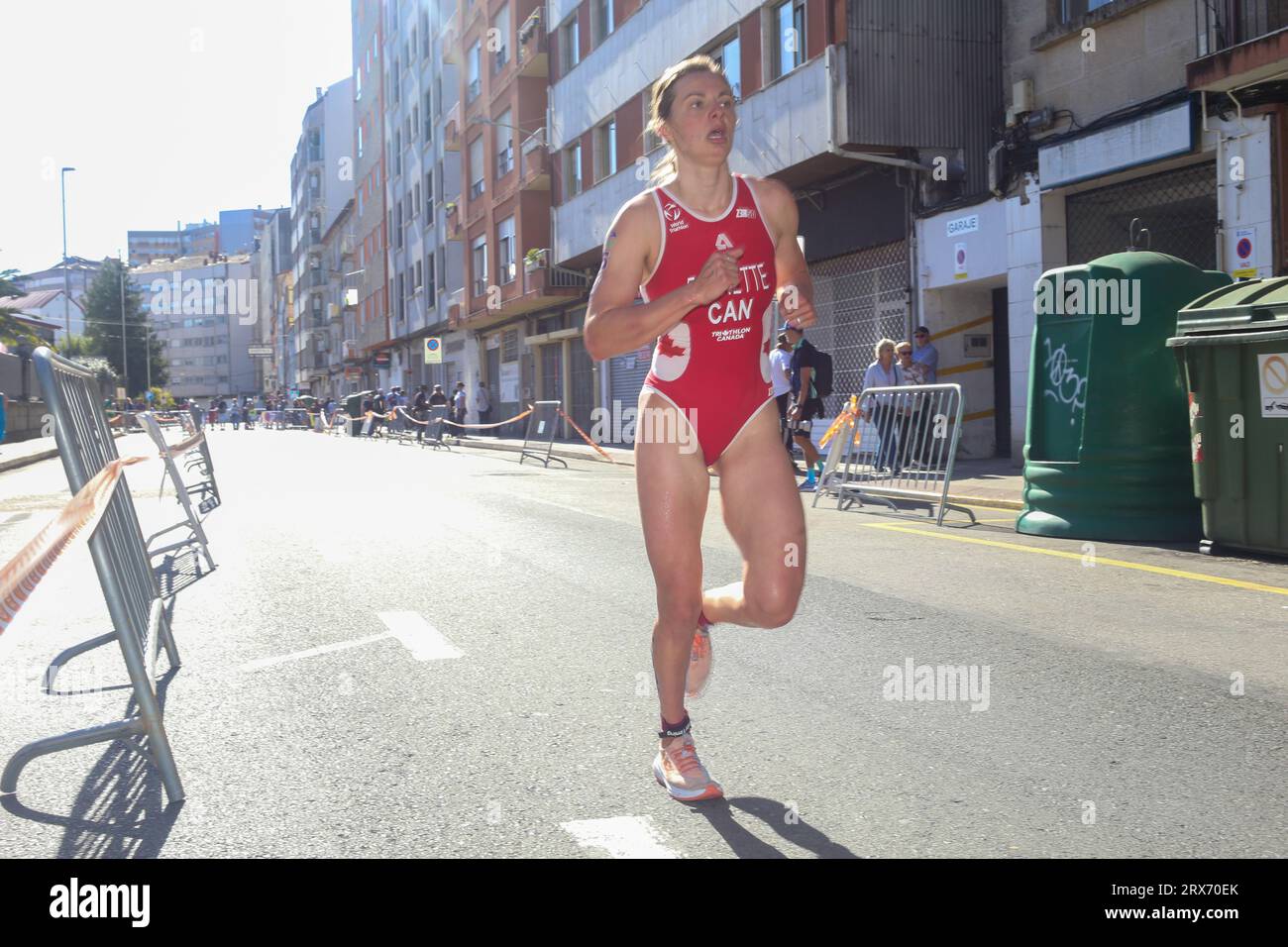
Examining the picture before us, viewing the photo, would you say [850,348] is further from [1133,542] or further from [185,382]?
[185,382]

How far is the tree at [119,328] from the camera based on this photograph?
364 ft

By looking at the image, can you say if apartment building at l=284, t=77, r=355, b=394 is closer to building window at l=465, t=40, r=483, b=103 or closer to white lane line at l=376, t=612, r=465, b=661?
building window at l=465, t=40, r=483, b=103

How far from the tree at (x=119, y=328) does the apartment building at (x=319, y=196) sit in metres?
12.9

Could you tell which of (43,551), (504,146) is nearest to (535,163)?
(504,146)

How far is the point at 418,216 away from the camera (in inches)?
2215

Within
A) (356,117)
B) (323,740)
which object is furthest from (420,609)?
(356,117)

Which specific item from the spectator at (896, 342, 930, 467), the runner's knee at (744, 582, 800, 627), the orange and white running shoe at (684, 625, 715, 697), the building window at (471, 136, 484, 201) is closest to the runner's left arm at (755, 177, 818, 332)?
the runner's knee at (744, 582, 800, 627)

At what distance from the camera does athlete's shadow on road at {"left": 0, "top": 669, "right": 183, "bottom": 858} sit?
11.0 feet

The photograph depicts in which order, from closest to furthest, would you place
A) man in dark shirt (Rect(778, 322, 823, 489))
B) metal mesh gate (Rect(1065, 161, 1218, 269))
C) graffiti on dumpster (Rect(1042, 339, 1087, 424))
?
1. graffiti on dumpster (Rect(1042, 339, 1087, 424))
2. metal mesh gate (Rect(1065, 161, 1218, 269))
3. man in dark shirt (Rect(778, 322, 823, 489))

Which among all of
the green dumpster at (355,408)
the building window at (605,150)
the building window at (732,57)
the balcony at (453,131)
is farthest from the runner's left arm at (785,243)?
the green dumpster at (355,408)

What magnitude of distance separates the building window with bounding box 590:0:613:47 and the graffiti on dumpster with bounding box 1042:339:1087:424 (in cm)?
2340

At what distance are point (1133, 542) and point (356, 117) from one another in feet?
240

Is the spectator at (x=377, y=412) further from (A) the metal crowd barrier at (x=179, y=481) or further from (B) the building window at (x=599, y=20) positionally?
(A) the metal crowd barrier at (x=179, y=481)
